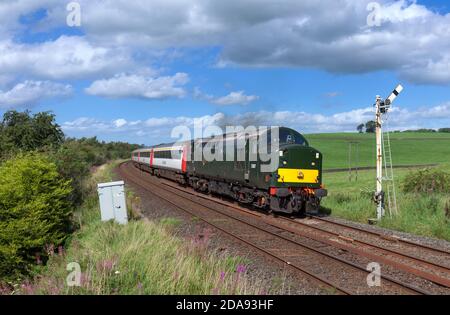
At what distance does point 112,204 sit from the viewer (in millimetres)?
13086

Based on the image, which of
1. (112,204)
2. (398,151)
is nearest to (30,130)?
(112,204)

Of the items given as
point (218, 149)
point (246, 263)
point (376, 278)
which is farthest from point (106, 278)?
point (218, 149)

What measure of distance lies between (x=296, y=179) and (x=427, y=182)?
838 cm

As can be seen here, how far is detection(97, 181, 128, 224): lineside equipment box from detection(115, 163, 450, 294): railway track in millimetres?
2935

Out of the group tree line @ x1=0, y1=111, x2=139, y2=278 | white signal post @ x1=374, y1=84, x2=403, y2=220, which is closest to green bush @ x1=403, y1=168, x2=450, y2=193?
white signal post @ x1=374, y1=84, x2=403, y2=220

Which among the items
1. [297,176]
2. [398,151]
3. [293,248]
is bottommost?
[293,248]

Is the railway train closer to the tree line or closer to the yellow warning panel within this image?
the yellow warning panel

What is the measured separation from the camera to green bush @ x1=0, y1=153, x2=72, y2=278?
10992 millimetres

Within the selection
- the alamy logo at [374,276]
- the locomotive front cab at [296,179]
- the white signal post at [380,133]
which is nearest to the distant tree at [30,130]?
the locomotive front cab at [296,179]

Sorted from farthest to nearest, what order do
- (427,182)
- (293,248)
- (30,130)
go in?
1. (30,130)
2. (427,182)
3. (293,248)

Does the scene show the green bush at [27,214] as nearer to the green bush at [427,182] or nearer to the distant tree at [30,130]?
the distant tree at [30,130]

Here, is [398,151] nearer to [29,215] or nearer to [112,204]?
[112,204]

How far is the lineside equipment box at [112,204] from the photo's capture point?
42.8 ft
